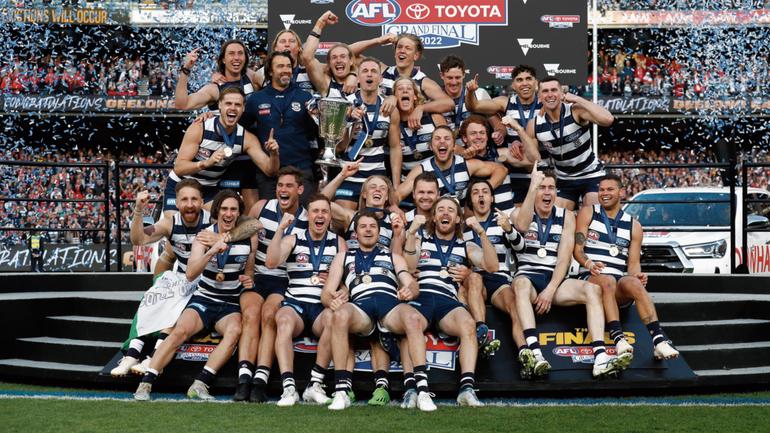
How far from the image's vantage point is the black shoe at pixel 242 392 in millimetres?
6949

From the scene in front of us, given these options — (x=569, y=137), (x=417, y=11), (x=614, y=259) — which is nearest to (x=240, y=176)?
(x=569, y=137)

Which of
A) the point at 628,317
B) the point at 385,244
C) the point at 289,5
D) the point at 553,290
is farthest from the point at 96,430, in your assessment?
the point at 289,5

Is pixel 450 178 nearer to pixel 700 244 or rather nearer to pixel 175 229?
Result: pixel 175 229

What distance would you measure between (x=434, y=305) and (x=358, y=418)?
A: 1198 mm

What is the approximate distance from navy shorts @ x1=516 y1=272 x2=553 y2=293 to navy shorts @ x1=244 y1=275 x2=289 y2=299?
1.61 metres

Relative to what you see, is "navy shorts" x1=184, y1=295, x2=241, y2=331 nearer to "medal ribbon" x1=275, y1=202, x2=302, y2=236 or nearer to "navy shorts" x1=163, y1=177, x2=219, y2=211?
"medal ribbon" x1=275, y1=202, x2=302, y2=236

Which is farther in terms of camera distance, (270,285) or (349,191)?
(349,191)

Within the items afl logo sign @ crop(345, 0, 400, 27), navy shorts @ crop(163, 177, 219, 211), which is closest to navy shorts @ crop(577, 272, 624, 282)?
navy shorts @ crop(163, 177, 219, 211)

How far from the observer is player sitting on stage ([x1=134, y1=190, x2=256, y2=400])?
715 centimetres

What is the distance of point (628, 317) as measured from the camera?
24.8 feet

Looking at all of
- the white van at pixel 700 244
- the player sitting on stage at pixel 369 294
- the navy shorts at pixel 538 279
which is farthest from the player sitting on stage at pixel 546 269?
the white van at pixel 700 244

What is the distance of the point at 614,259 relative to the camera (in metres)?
7.52

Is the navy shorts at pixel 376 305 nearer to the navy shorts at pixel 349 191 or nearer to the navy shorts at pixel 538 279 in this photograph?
the navy shorts at pixel 538 279

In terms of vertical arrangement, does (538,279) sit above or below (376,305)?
above
